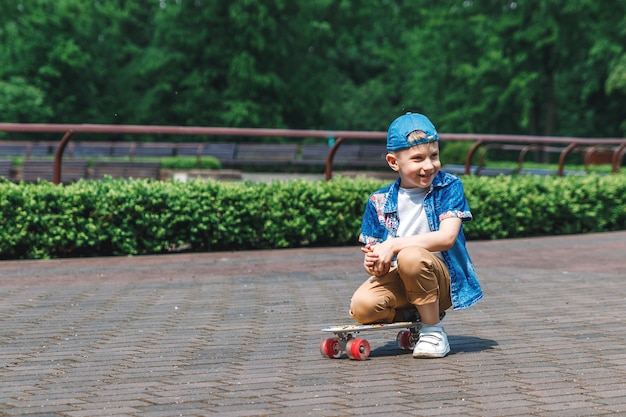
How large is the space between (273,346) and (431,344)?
968mm

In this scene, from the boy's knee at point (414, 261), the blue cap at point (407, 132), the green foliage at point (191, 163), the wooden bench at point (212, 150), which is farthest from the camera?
the wooden bench at point (212, 150)

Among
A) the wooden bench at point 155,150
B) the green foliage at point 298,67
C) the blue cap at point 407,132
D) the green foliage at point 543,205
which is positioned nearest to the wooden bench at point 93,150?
the wooden bench at point 155,150

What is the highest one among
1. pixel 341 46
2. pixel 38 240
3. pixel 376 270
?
pixel 341 46

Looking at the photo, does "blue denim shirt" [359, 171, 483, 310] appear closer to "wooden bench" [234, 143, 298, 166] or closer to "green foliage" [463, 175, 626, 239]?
"green foliage" [463, 175, 626, 239]

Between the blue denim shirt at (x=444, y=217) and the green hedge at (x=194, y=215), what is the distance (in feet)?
17.3

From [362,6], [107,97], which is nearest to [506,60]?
[362,6]

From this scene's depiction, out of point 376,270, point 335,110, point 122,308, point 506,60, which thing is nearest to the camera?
point 376,270

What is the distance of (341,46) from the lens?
47438mm

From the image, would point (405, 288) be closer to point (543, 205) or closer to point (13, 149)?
point (543, 205)

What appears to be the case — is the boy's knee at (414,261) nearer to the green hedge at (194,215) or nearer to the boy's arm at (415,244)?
the boy's arm at (415,244)

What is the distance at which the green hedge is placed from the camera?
1004cm

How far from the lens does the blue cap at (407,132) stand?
204 inches

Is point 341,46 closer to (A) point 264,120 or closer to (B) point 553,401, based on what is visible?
(A) point 264,120

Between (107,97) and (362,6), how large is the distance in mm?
13080
